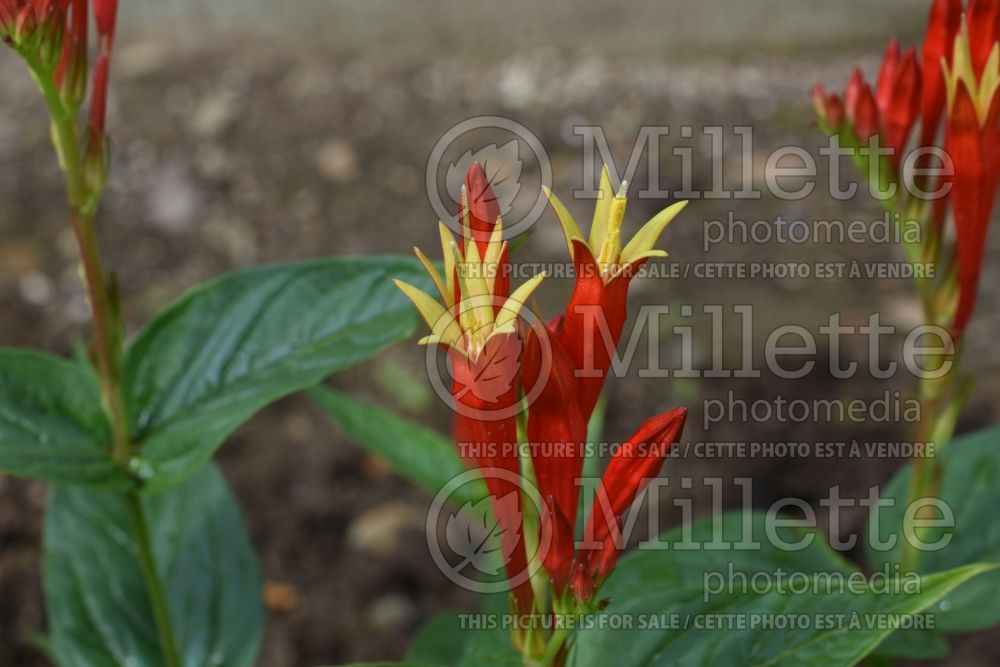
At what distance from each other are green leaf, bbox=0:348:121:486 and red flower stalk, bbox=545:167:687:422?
460mm

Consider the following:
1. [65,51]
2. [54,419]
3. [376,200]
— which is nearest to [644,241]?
[65,51]

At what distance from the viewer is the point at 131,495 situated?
104cm

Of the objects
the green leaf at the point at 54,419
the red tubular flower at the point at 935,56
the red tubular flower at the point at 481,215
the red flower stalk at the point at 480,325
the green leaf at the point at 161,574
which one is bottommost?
the green leaf at the point at 161,574

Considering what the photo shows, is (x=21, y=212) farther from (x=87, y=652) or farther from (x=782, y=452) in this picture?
(x=782, y=452)

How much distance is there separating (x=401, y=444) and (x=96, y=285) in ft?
1.35

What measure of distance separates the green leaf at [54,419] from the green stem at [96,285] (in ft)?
0.07

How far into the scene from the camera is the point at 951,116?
940 millimetres

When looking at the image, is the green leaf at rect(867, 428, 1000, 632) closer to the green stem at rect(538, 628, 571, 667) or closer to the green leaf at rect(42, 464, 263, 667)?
the green stem at rect(538, 628, 571, 667)

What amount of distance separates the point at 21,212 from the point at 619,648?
1.79 metres

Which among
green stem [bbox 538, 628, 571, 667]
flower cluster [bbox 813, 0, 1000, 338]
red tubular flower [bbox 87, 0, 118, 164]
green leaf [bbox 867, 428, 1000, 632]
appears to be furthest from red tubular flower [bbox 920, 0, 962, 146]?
red tubular flower [bbox 87, 0, 118, 164]

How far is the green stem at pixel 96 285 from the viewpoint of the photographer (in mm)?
893

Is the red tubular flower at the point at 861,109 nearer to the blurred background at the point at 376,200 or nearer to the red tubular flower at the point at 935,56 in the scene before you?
the red tubular flower at the point at 935,56

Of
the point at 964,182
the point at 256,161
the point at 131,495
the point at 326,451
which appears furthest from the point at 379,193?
the point at 964,182

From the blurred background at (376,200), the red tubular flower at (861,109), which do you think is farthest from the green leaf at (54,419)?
the red tubular flower at (861,109)
